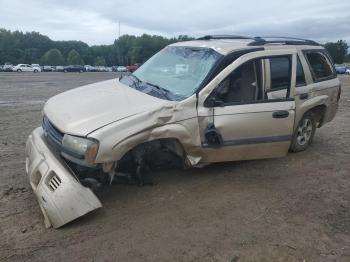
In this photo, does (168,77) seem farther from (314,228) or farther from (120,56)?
(120,56)

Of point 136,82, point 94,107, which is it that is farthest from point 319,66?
point 94,107

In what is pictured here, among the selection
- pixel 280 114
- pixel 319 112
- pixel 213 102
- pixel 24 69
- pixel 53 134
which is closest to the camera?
pixel 53 134

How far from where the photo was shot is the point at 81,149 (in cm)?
386

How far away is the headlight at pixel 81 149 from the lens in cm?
384

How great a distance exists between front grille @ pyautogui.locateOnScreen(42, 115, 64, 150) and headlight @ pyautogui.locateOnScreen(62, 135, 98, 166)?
0.20 meters

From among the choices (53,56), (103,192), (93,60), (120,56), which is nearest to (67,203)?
(103,192)

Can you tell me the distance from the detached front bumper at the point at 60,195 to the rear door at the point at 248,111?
1.60 m

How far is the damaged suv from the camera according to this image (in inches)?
154

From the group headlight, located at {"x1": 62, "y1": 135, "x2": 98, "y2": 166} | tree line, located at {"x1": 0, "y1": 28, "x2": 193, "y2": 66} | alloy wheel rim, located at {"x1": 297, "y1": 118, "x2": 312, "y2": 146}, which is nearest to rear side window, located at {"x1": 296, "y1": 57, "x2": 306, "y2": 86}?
alloy wheel rim, located at {"x1": 297, "y1": 118, "x2": 312, "y2": 146}

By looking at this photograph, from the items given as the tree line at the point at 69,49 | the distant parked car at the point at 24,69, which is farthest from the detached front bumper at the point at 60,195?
the tree line at the point at 69,49

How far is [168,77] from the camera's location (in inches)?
206

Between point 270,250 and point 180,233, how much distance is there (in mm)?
835

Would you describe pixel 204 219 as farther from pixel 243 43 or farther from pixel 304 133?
pixel 304 133

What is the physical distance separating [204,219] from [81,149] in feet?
4.67
